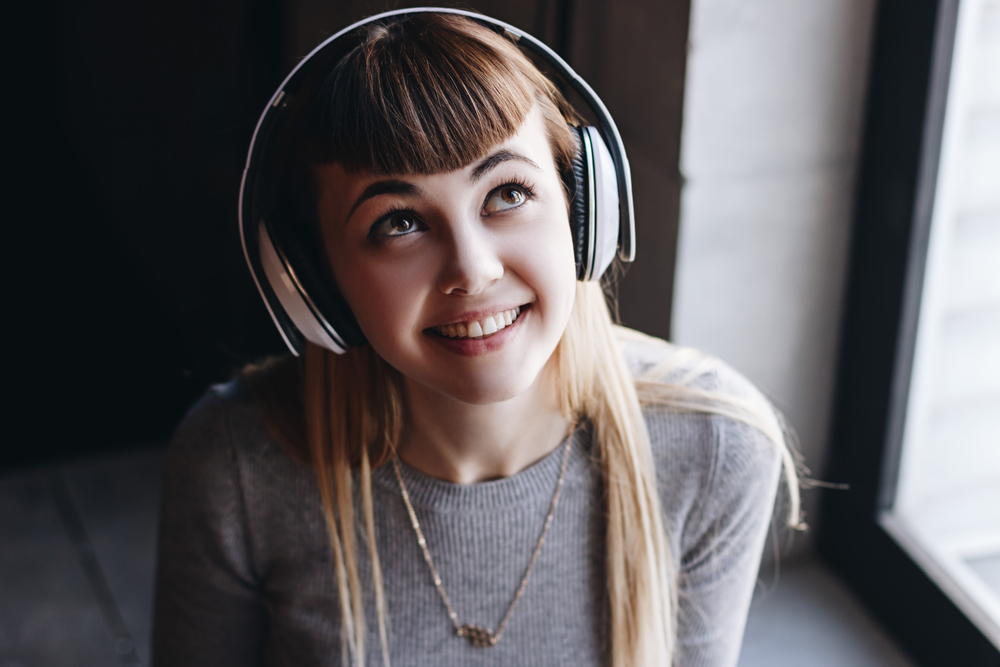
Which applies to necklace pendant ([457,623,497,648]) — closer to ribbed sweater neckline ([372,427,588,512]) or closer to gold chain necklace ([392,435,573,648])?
gold chain necklace ([392,435,573,648])

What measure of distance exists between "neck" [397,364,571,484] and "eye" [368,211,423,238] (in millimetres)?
252

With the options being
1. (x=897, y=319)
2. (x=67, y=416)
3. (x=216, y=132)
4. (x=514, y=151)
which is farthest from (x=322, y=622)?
(x=67, y=416)

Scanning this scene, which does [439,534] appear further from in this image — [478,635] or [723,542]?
[723,542]

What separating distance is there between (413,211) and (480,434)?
1.07 feet

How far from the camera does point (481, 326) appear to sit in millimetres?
829

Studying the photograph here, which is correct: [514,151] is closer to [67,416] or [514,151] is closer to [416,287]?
[416,287]

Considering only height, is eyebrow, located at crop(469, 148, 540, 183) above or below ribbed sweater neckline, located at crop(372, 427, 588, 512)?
above

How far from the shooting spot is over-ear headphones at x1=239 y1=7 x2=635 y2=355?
832 mm

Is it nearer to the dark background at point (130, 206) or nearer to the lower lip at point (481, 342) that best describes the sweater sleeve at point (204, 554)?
the lower lip at point (481, 342)

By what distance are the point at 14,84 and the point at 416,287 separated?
1.82 meters

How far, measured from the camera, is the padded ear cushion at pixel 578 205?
88 centimetres

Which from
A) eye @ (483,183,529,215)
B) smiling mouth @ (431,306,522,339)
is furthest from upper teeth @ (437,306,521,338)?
eye @ (483,183,529,215)

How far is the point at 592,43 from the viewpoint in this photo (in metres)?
1.44

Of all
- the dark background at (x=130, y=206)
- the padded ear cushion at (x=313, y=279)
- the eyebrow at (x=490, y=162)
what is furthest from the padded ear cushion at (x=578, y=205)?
the dark background at (x=130, y=206)
